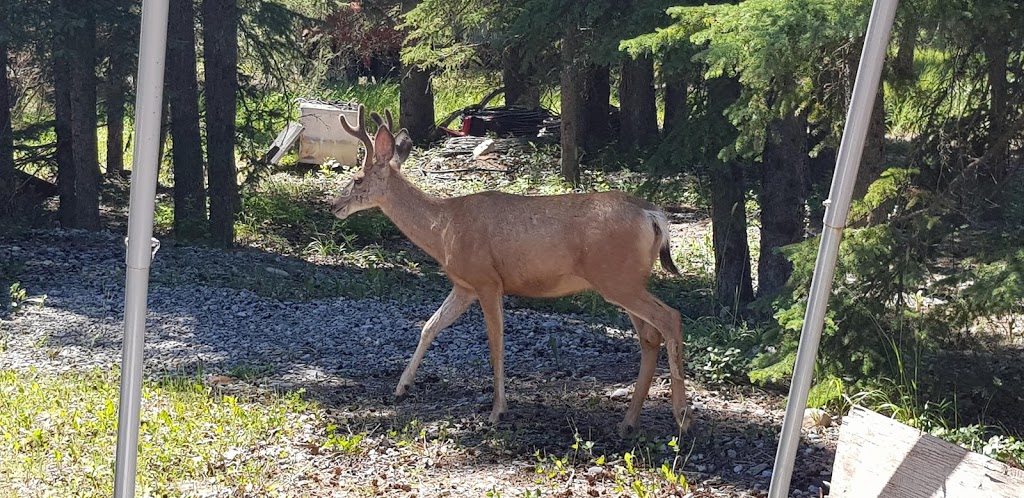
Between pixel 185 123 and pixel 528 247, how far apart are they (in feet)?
33.3

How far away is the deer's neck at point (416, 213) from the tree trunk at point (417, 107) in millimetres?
17422

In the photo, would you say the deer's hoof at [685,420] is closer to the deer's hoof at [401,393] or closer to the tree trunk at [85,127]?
the deer's hoof at [401,393]

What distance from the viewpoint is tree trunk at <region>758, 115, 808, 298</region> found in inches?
430

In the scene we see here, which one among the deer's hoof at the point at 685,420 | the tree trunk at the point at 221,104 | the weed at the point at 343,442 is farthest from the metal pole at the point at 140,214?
the tree trunk at the point at 221,104

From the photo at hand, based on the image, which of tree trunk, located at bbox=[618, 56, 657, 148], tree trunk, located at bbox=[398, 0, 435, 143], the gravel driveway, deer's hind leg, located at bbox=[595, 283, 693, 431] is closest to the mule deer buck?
deer's hind leg, located at bbox=[595, 283, 693, 431]

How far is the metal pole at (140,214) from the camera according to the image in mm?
3693

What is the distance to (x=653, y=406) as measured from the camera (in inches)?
318

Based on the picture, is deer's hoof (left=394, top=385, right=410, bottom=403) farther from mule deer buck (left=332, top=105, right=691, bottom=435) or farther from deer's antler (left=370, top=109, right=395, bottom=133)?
deer's antler (left=370, top=109, right=395, bottom=133)

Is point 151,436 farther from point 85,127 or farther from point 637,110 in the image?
Answer: point 637,110

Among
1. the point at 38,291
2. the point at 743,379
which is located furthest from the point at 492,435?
the point at 38,291

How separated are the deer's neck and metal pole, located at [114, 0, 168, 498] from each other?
13.7ft

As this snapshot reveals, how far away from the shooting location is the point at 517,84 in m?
25.5

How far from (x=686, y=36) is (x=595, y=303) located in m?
4.68

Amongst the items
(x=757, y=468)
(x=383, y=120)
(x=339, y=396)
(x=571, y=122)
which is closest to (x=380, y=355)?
(x=339, y=396)
